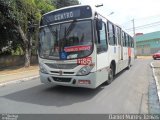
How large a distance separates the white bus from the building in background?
51953mm

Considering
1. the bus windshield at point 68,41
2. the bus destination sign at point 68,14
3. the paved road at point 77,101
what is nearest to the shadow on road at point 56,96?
the paved road at point 77,101

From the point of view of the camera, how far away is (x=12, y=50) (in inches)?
1065

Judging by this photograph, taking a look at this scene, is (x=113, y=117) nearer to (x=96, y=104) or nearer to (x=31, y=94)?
(x=96, y=104)

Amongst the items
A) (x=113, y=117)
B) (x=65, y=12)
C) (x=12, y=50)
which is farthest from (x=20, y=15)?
(x=113, y=117)

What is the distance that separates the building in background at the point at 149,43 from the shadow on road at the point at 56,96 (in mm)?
51457

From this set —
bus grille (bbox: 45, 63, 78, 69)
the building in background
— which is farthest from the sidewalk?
the building in background

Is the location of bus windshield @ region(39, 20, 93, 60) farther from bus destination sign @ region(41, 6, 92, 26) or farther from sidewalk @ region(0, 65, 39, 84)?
sidewalk @ region(0, 65, 39, 84)

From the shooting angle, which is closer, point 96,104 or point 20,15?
point 96,104

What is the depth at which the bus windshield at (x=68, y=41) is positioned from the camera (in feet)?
25.1

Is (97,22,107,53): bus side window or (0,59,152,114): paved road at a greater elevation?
(97,22,107,53): bus side window

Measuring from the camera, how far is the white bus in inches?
300

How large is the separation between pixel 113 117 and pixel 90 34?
10.2 feet

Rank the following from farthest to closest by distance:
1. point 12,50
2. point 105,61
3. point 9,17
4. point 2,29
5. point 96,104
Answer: point 12,50 → point 2,29 → point 9,17 → point 105,61 → point 96,104

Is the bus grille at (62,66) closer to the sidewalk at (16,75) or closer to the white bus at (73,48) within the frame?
the white bus at (73,48)
